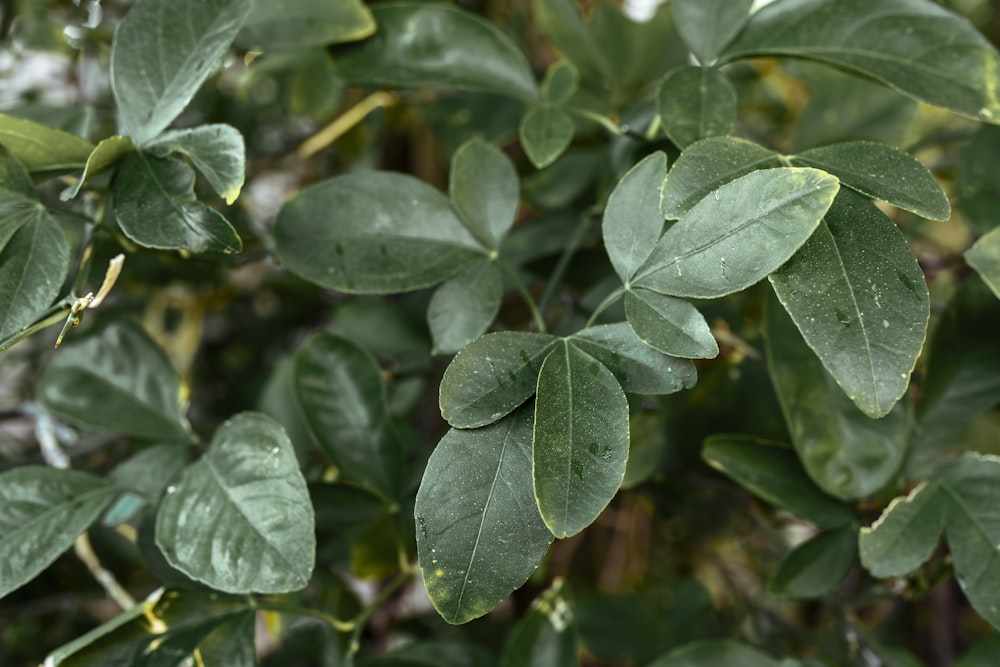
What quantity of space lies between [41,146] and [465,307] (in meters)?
0.20

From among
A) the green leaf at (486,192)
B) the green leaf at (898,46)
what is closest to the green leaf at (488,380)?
the green leaf at (486,192)

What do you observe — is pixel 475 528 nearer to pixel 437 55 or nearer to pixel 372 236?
pixel 372 236

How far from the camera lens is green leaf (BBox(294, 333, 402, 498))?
0.45 metres

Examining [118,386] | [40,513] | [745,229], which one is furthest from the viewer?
[118,386]

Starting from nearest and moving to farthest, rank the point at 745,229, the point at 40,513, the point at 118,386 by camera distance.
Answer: the point at 745,229, the point at 40,513, the point at 118,386

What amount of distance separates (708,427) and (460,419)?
0.25 meters

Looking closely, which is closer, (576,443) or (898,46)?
(576,443)

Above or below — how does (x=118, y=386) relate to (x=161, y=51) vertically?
below

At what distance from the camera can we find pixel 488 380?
0.31 m


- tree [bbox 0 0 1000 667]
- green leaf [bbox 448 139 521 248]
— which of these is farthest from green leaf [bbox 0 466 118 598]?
green leaf [bbox 448 139 521 248]

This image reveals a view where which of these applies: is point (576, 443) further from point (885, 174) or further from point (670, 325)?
point (885, 174)

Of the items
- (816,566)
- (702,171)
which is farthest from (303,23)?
(816,566)

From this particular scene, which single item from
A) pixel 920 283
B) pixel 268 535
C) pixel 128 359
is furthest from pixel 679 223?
pixel 128 359

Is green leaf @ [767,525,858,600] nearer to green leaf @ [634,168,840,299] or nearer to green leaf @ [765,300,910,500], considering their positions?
green leaf @ [765,300,910,500]
